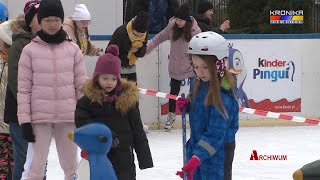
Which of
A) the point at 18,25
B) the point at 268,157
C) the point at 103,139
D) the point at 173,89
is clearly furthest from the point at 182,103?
the point at 173,89

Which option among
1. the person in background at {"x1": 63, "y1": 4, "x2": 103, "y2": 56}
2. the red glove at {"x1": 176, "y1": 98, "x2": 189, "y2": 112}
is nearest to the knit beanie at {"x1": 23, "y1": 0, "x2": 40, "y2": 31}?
the red glove at {"x1": 176, "y1": 98, "x2": 189, "y2": 112}

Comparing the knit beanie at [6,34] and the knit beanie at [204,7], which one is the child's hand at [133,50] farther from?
the knit beanie at [6,34]

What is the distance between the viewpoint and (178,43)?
30.9ft

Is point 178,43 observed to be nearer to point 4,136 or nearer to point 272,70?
point 272,70

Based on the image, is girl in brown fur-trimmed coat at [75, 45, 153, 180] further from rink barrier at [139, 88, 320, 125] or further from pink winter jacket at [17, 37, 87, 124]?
rink barrier at [139, 88, 320, 125]

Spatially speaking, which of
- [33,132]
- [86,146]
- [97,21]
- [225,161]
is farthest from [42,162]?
[97,21]

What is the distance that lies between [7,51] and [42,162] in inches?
38.7

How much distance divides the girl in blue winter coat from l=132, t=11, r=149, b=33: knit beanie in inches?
158

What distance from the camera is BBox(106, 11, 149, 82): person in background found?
27.8ft

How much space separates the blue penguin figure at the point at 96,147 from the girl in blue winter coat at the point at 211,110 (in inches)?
42.7

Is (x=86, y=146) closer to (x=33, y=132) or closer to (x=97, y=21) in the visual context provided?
(x=33, y=132)

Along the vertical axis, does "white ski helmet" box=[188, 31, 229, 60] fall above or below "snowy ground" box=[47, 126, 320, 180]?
above

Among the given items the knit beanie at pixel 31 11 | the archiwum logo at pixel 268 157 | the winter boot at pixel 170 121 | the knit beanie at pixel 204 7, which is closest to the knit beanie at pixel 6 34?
the knit beanie at pixel 31 11

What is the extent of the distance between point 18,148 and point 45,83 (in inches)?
25.9
